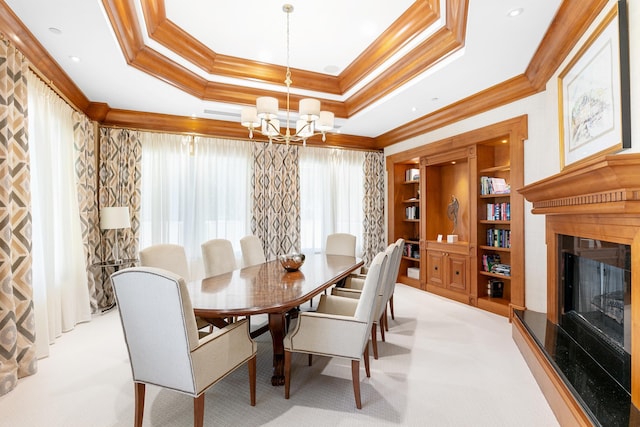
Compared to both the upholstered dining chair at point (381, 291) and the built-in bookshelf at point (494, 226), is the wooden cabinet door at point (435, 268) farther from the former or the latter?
the upholstered dining chair at point (381, 291)

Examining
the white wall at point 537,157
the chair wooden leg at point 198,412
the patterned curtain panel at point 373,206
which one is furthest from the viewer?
the patterned curtain panel at point 373,206

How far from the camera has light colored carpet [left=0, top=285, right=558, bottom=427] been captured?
6.36 ft

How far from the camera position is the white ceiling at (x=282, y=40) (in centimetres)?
234

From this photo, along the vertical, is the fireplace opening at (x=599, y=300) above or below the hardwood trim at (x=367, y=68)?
below

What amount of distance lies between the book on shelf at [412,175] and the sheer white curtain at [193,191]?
2784 millimetres

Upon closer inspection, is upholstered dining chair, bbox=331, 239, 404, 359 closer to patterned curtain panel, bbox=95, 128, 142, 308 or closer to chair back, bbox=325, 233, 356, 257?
chair back, bbox=325, 233, 356, 257

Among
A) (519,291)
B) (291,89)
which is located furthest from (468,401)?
(291,89)

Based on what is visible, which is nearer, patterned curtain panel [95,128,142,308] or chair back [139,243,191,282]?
chair back [139,243,191,282]

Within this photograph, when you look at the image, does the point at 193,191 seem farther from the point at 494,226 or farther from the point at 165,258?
the point at 494,226

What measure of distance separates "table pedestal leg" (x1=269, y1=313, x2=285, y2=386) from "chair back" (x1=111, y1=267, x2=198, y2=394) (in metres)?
0.67

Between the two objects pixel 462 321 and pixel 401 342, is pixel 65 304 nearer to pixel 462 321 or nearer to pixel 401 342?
pixel 401 342

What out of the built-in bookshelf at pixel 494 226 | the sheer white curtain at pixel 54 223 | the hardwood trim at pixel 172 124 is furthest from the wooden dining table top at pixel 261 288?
the hardwood trim at pixel 172 124

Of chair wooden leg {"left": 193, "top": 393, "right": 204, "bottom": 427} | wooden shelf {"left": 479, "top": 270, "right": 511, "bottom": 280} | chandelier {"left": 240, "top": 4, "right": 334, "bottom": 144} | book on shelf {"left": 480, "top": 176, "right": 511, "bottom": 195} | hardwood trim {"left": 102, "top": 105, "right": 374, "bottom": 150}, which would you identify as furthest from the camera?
hardwood trim {"left": 102, "top": 105, "right": 374, "bottom": 150}

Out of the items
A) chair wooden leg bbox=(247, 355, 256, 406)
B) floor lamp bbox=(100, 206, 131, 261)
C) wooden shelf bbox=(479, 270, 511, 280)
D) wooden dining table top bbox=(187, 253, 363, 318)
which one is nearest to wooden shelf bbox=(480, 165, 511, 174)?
wooden shelf bbox=(479, 270, 511, 280)
